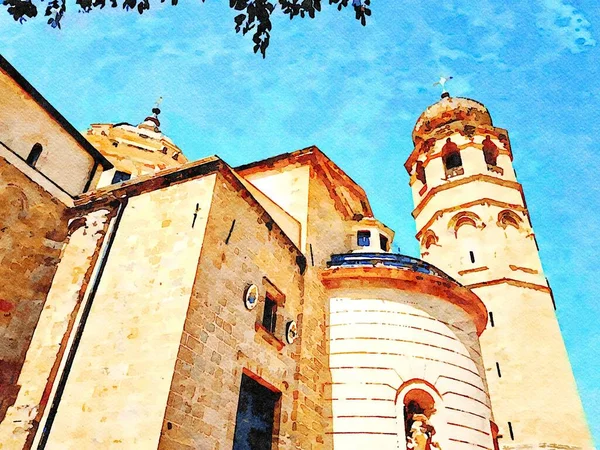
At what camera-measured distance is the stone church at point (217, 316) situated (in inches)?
349

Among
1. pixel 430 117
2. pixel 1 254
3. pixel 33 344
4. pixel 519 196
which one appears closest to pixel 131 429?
pixel 33 344

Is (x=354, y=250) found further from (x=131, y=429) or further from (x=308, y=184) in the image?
(x=131, y=429)

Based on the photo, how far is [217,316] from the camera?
982cm

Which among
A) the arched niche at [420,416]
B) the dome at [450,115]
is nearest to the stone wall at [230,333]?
the arched niche at [420,416]

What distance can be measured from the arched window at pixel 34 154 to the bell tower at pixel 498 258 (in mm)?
17304

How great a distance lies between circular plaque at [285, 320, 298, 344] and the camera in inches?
473

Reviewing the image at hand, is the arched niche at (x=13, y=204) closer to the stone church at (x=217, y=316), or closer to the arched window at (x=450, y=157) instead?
the stone church at (x=217, y=316)

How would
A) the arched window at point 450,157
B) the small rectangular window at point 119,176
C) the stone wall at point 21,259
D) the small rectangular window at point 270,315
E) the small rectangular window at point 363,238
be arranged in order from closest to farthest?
the stone wall at point 21,259
the small rectangular window at point 270,315
the small rectangular window at point 363,238
the small rectangular window at point 119,176
the arched window at point 450,157

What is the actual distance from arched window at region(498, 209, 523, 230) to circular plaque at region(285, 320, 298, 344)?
50.7ft

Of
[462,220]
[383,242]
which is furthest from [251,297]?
[462,220]

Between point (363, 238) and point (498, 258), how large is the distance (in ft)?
28.5

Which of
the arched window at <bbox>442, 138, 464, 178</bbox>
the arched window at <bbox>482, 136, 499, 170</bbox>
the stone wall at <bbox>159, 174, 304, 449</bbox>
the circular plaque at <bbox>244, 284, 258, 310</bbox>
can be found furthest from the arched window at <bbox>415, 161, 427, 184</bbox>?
the circular plaque at <bbox>244, 284, 258, 310</bbox>

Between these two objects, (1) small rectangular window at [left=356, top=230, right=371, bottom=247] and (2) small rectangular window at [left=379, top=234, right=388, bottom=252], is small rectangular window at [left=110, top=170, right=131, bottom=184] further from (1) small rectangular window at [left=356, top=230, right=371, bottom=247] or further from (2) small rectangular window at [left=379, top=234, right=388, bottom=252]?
(2) small rectangular window at [left=379, top=234, right=388, bottom=252]

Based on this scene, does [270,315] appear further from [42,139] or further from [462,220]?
[462,220]
